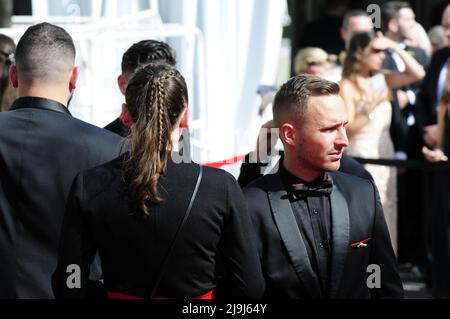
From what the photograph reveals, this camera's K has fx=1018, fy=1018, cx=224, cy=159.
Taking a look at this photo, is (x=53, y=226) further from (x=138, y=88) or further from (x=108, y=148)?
(x=138, y=88)

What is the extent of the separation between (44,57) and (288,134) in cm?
108

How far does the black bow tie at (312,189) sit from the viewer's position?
12.0ft

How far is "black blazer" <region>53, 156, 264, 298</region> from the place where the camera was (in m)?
3.32

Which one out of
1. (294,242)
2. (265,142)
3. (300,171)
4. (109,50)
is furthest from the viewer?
(109,50)

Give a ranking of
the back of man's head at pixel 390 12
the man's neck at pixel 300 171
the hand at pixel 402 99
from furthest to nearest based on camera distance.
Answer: the back of man's head at pixel 390 12 < the hand at pixel 402 99 < the man's neck at pixel 300 171

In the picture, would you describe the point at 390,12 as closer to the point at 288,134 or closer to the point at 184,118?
the point at 288,134

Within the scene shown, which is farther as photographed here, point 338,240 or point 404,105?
point 404,105

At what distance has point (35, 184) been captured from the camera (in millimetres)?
3910

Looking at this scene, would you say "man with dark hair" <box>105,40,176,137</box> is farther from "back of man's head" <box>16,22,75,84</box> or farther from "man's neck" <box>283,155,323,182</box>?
"man's neck" <box>283,155,323,182</box>

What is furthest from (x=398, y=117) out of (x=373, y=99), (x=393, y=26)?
(x=393, y=26)

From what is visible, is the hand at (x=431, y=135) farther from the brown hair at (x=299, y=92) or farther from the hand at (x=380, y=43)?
the brown hair at (x=299, y=92)

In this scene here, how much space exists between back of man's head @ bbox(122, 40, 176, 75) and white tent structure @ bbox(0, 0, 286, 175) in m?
1.15

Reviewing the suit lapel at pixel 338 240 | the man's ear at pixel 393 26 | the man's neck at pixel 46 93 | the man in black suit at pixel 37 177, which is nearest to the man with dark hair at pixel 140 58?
the man's neck at pixel 46 93

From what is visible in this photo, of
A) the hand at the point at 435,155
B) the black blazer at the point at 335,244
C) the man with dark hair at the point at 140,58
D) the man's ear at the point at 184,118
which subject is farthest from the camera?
the hand at the point at 435,155
